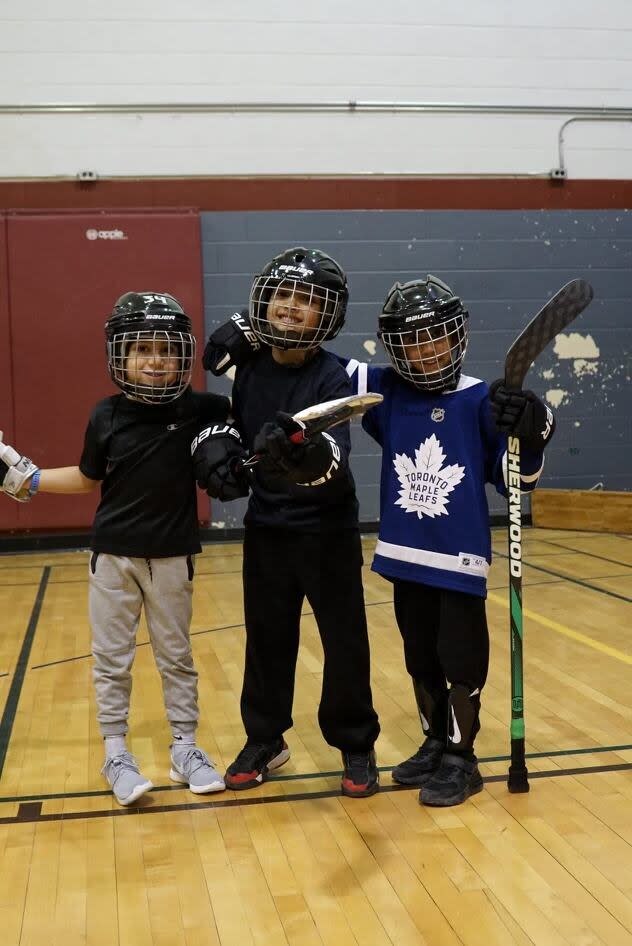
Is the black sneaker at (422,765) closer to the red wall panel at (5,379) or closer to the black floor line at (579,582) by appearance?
the black floor line at (579,582)

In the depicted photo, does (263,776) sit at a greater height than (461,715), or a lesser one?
lesser

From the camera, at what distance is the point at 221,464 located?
2824mm

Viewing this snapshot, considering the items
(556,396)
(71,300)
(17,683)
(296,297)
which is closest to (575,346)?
(556,396)

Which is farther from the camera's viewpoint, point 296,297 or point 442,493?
point 442,493

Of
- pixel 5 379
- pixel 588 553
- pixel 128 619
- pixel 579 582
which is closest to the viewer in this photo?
pixel 128 619

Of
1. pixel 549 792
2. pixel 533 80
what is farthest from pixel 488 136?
pixel 549 792

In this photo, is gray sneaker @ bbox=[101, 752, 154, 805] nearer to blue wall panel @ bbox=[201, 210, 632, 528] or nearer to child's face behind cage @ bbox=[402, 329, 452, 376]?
child's face behind cage @ bbox=[402, 329, 452, 376]

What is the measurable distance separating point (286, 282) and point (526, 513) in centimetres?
600

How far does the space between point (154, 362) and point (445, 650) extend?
115 cm

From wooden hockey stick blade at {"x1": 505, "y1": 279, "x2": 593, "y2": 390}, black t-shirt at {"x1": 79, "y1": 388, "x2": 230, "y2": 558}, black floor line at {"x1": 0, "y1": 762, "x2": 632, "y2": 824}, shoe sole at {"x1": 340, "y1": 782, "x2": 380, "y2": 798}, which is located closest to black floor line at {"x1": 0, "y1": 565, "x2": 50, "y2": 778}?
black floor line at {"x1": 0, "y1": 762, "x2": 632, "y2": 824}

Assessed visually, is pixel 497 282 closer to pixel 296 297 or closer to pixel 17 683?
pixel 17 683

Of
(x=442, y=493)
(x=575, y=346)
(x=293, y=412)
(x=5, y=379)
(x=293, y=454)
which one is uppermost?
(x=575, y=346)

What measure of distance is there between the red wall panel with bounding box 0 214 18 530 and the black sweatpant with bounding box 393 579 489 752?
17.3 ft

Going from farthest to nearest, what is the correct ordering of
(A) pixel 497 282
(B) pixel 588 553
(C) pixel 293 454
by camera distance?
1. (A) pixel 497 282
2. (B) pixel 588 553
3. (C) pixel 293 454
